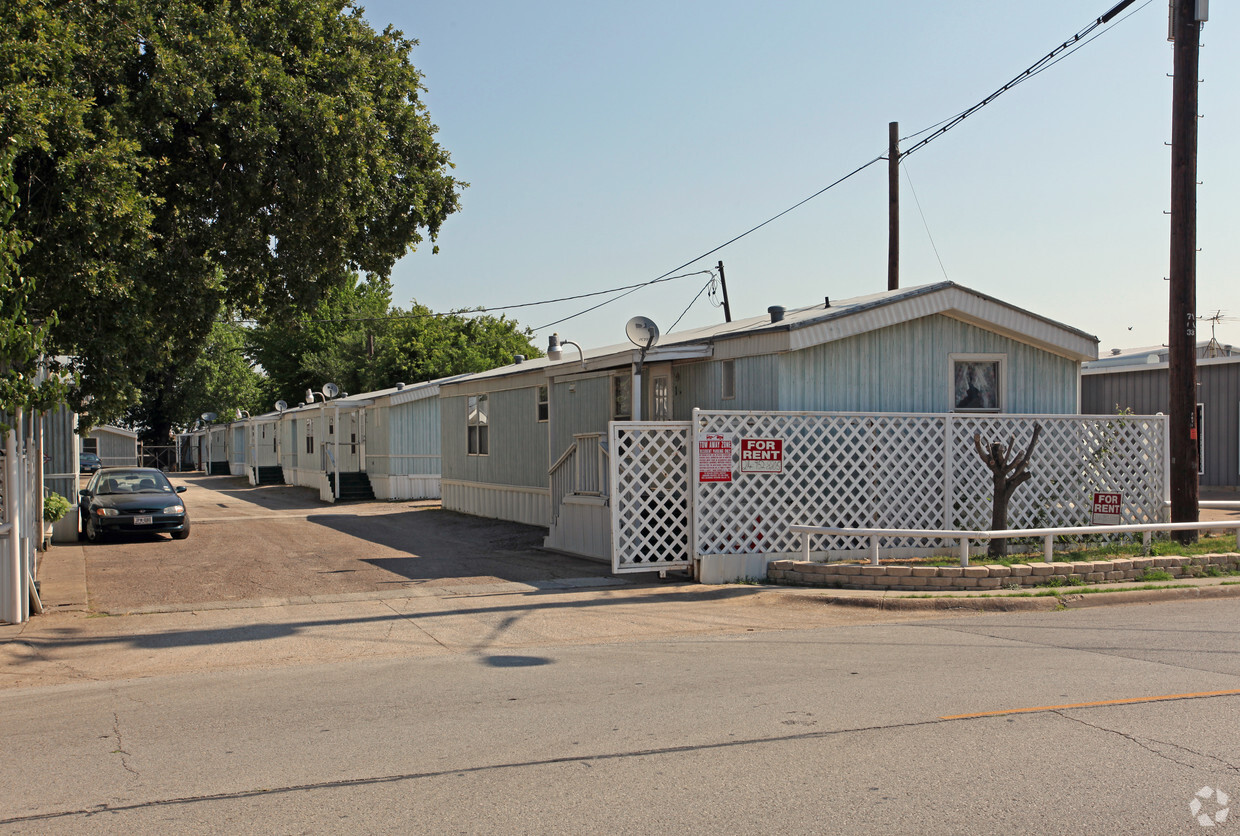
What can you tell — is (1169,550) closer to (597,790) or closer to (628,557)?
(628,557)

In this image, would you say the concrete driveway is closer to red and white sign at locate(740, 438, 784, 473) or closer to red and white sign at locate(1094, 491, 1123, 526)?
red and white sign at locate(740, 438, 784, 473)

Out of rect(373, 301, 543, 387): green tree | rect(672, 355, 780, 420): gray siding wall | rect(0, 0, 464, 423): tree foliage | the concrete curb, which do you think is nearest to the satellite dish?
rect(672, 355, 780, 420): gray siding wall

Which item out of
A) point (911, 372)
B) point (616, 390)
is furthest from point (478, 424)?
point (911, 372)

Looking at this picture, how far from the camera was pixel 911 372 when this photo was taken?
559 inches

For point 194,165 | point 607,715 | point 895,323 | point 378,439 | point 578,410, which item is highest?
point 194,165

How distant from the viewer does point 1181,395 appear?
13469 mm

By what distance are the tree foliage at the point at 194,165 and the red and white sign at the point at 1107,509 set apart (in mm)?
9583

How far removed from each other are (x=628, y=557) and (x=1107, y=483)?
273 inches

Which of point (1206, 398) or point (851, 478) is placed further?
point (1206, 398)

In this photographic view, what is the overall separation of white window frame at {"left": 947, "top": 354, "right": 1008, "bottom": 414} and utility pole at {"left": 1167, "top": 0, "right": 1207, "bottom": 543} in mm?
2153

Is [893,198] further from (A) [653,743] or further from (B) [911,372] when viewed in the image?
(A) [653,743]

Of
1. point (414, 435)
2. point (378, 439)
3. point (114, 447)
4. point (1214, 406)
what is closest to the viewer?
point (1214, 406)

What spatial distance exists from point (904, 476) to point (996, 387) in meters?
2.67

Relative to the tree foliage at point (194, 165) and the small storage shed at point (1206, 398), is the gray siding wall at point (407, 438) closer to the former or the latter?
the tree foliage at point (194, 165)
